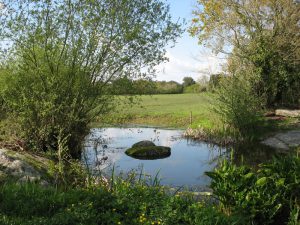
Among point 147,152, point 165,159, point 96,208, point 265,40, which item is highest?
point 265,40

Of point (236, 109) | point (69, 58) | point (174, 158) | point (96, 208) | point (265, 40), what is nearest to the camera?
point (96, 208)

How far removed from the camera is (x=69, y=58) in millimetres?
11586

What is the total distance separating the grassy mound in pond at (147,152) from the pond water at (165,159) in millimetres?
297

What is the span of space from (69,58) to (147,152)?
17.9ft

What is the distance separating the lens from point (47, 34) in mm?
11000

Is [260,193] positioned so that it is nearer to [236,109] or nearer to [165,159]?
[165,159]

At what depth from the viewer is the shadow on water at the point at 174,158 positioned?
37.1 ft

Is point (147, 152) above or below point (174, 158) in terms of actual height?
above

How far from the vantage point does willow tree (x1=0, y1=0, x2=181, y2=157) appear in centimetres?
1091

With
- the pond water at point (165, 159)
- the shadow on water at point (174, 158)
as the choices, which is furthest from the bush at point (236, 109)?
the pond water at point (165, 159)

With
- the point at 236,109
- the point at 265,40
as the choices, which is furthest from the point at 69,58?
the point at 265,40

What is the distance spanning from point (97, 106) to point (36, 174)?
4587mm

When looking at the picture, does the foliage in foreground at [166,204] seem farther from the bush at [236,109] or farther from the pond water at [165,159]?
the bush at [236,109]

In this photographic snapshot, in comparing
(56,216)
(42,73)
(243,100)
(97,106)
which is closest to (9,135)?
(42,73)
